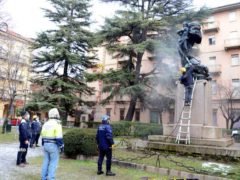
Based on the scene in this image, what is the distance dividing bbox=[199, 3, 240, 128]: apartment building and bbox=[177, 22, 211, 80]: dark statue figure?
75.5 feet

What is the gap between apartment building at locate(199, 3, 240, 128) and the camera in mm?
35094

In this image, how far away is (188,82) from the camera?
440 inches

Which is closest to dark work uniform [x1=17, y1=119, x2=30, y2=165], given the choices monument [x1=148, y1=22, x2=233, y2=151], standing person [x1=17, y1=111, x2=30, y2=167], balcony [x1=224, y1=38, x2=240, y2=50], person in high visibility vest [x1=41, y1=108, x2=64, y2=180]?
standing person [x1=17, y1=111, x2=30, y2=167]

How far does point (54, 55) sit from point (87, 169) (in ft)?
72.8

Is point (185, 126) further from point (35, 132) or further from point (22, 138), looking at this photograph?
point (35, 132)

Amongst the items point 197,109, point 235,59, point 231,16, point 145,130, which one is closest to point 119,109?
point 235,59

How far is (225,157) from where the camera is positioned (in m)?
8.84

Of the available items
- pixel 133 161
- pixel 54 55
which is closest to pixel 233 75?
pixel 54 55

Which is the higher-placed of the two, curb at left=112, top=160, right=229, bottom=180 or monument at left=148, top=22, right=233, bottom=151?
monument at left=148, top=22, right=233, bottom=151

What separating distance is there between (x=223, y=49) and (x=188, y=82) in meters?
28.6

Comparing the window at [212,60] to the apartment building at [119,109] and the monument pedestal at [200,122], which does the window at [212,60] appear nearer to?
the apartment building at [119,109]

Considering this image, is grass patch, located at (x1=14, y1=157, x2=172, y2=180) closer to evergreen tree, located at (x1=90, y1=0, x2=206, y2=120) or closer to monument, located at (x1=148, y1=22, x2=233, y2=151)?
monument, located at (x1=148, y1=22, x2=233, y2=151)

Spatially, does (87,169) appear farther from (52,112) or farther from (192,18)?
(192,18)

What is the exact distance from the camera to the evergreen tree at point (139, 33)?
24625 millimetres
